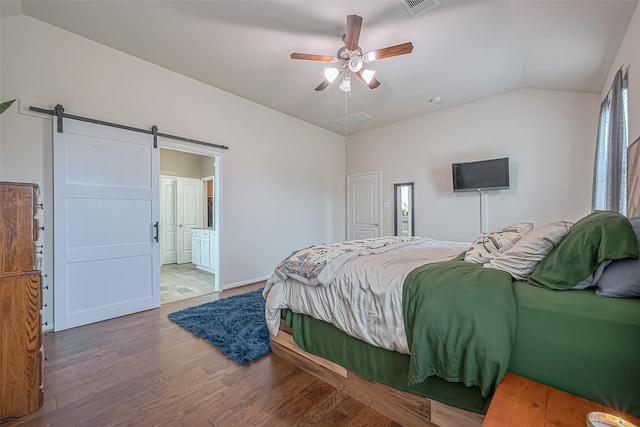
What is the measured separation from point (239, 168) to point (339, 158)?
8.54 feet

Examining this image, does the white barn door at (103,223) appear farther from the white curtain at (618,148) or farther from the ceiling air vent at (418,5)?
the white curtain at (618,148)

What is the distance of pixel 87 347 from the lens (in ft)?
7.82

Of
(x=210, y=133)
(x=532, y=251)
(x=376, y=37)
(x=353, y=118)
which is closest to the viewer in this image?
(x=532, y=251)

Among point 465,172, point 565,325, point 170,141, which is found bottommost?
point 565,325

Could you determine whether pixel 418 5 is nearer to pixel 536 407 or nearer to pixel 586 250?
pixel 586 250

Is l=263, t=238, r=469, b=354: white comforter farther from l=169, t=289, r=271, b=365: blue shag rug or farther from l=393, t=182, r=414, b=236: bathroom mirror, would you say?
l=393, t=182, r=414, b=236: bathroom mirror

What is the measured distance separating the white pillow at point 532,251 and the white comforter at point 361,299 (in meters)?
0.52

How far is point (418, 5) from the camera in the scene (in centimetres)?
229

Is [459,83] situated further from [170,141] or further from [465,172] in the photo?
[170,141]

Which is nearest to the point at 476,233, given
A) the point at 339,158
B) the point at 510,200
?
the point at 510,200

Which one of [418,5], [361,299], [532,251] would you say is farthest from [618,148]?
[361,299]

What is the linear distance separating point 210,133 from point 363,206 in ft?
11.1

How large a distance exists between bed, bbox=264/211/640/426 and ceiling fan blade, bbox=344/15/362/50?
1.99 m

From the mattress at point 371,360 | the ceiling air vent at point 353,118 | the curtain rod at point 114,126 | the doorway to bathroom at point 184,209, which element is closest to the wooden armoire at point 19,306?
the mattress at point 371,360
